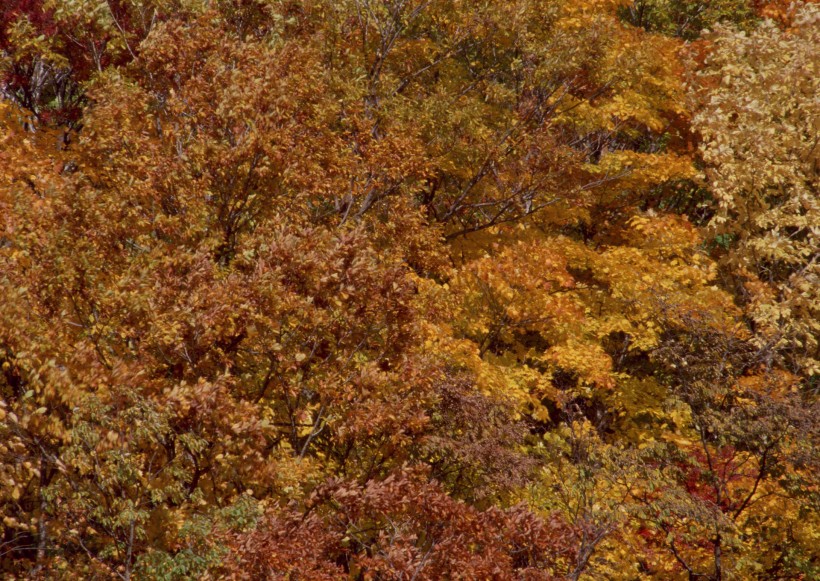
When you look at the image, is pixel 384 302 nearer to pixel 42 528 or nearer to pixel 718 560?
pixel 42 528

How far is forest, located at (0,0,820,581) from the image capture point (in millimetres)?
11094

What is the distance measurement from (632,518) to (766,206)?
37.9ft

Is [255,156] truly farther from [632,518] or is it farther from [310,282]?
[632,518]

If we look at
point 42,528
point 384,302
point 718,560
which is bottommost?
point 718,560

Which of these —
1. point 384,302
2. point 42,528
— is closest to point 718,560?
point 384,302

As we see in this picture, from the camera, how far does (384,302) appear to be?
13.3 metres

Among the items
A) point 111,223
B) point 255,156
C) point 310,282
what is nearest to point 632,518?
point 310,282

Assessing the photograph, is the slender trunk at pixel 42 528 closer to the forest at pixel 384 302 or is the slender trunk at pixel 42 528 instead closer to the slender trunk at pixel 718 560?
the forest at pixel 384 302

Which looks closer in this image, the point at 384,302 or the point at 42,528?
the point at 42,528

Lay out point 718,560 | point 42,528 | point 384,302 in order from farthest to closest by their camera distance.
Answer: point 718,560, point 384,302, point 42,528

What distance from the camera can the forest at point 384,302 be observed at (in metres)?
11.1

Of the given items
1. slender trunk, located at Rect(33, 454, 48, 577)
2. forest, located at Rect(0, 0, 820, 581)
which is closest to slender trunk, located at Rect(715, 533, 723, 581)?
forest, located at Rect(0, 0, 820, 581)

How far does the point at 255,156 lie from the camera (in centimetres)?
1406

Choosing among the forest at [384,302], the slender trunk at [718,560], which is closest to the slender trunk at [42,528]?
the forest at [384,302]
